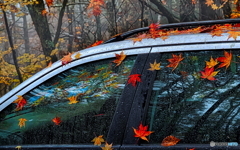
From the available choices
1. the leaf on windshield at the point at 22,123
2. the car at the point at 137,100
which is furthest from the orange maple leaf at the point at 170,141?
the leaf on windshield at the point at 22,123

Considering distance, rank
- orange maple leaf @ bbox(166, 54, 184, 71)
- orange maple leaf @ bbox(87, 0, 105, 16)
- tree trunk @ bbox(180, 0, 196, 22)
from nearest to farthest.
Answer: orange maple leaf @ bbox(166, 54, 184, 71), tree trunk @ bbox(180, 0, 196, 22), orange maple leaf @ bbox(87, 0, 105, 16)

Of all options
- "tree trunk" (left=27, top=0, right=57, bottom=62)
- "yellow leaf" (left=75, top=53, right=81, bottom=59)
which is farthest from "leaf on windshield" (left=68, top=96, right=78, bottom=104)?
"tree trunk" (left=27, top=0, right=57, bottom=62)

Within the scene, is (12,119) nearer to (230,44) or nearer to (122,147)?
(122,147)

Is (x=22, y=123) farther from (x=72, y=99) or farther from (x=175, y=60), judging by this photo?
(x=175, y=60)

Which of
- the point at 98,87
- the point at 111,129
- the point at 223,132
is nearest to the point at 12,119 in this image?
the point at 98,87

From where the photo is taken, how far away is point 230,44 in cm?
165

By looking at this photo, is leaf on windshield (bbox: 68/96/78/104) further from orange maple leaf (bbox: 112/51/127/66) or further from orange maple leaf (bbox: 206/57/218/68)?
orange maple leaf (bbox: 206/57/218/68)

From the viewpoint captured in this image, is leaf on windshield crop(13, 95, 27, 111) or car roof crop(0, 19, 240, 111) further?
leaf on windshield crop(13, 95, 27, 111)

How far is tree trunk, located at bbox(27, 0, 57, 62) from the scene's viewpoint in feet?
27.6

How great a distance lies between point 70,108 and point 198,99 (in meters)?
0.87

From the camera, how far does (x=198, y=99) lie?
165 centimetres

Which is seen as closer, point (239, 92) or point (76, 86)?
point (239, 92)

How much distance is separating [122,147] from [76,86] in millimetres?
644

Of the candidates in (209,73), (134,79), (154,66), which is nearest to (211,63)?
(209,73)
